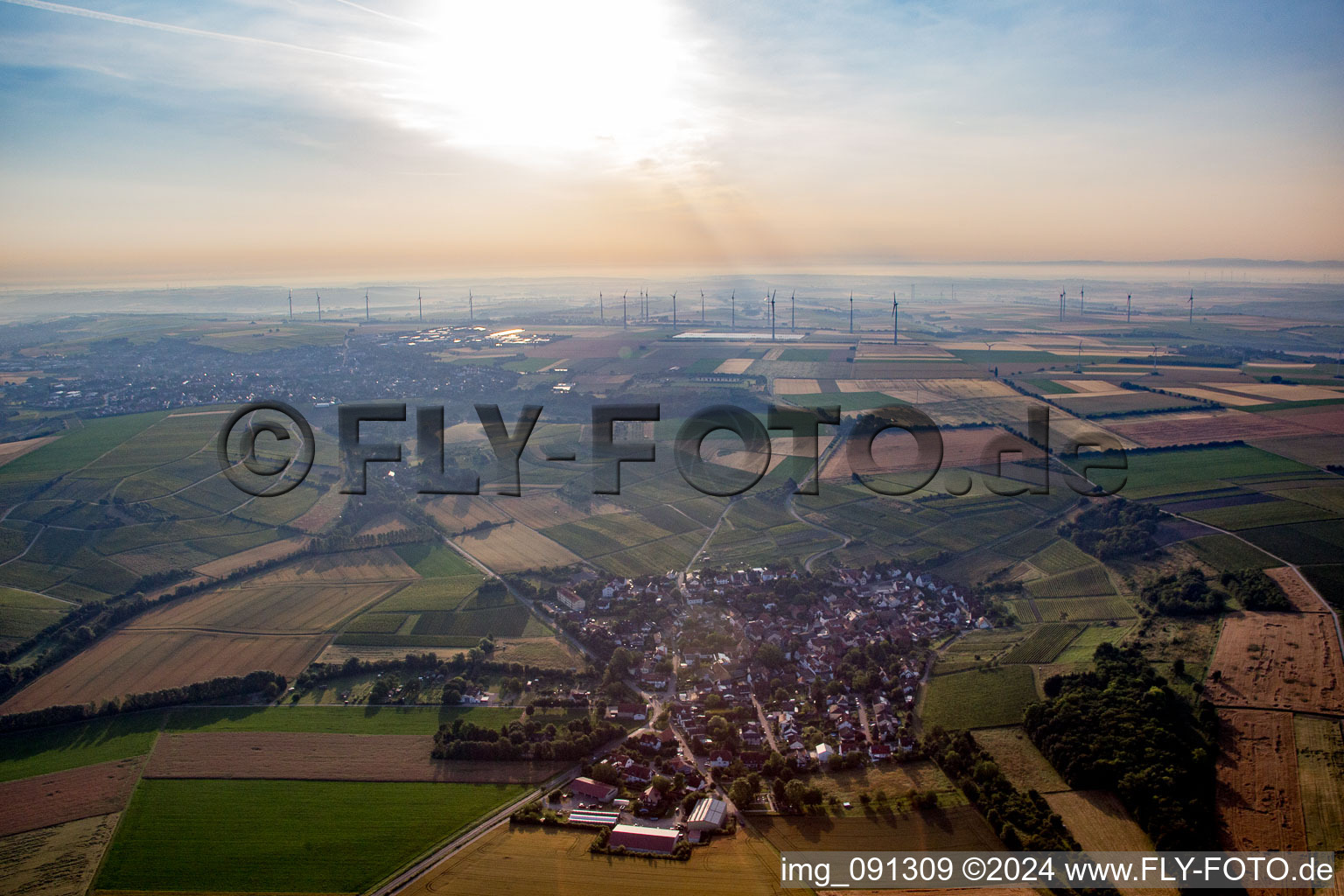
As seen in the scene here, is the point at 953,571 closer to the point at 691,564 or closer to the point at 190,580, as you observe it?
the point at 691,564

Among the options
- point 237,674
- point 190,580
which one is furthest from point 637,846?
point 190,580

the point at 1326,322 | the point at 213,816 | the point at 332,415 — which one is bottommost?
the point at 213,816

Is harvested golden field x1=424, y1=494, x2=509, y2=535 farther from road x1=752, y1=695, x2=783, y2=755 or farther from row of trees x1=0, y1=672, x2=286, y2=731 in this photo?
Answer: road x1=752, y1=695, x2=783, y2=755

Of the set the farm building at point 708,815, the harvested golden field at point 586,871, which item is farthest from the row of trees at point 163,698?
the farm building at point 708,815

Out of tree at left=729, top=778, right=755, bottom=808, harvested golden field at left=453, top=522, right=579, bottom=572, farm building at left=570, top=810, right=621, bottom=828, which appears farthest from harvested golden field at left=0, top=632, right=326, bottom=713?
tree at left=729, top=778, right=755, bottom=808

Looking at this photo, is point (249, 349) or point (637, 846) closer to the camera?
point (637, 846)

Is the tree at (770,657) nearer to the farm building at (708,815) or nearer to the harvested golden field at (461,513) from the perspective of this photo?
the farm building at (708,815)
